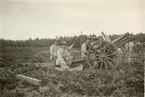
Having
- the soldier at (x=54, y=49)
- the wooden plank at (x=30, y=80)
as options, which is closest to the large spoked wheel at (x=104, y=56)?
the soldier at (x=54, y=49)

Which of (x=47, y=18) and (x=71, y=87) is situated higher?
(x=47, y=18)

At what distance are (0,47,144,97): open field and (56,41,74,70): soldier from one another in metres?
0.09

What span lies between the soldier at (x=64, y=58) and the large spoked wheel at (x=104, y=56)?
1.05 feet

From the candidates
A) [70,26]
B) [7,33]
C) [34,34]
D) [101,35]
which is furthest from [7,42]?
[101,35]

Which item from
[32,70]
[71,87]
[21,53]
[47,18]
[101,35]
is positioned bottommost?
[71,87]

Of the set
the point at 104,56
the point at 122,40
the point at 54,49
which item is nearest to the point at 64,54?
the point at 54,49

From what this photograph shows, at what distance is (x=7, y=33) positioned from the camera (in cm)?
393

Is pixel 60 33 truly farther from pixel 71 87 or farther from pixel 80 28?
pixel 71 87

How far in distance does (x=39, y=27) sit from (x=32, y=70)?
67 centimetres

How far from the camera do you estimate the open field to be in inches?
148

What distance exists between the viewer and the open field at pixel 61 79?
12.4ft

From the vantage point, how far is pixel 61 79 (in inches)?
153

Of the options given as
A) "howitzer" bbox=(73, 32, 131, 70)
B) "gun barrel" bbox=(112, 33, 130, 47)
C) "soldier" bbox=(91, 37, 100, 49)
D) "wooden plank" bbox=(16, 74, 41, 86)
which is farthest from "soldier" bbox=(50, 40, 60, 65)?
"gun barrel" bbox=(112, 33, 130, 47)

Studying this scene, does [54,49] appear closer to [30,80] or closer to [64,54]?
[64,54]
